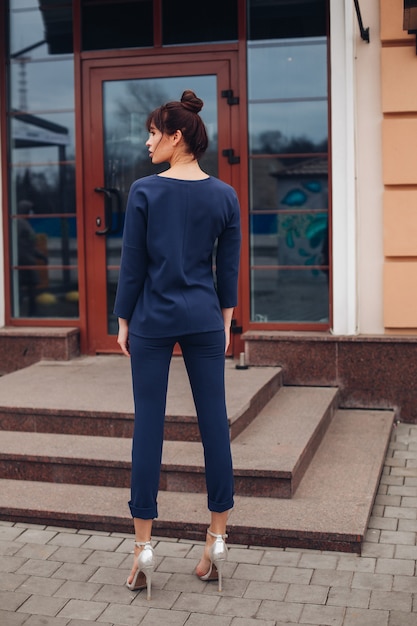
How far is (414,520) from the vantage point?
4816 millimetres

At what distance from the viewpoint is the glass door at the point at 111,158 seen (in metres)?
7.66

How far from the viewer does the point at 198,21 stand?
7559mm

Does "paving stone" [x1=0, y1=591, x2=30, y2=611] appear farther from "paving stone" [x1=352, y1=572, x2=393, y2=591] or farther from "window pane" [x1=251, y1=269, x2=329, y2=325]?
"window pane" [x1=251, y1=269, x2=329, y2=325]

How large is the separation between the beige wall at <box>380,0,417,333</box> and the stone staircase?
0.92 metres

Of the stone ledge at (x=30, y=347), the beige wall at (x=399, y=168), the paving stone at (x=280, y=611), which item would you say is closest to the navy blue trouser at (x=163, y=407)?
the paving stone at (x=280, y=611)

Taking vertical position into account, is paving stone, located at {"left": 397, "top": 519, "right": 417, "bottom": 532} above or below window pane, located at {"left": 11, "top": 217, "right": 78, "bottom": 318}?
below

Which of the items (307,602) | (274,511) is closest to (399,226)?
(274,511)

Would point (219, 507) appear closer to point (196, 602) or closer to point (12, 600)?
point (196, 602)

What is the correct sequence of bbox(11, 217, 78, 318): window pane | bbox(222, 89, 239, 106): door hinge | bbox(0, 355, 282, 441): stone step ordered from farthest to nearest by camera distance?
bbox(11, 217, 78, 318): window pane → bbox(222, 89, 239, 106): door hinge → bbox(0, 355, 282, 441): stone step

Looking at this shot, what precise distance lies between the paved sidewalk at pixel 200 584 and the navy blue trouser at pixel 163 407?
363 millimetres

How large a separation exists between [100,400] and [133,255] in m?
2.37

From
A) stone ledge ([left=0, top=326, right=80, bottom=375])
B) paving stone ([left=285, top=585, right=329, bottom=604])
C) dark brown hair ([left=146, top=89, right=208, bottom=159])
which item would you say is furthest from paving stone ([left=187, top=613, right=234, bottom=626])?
stone ledge ([left=0, top=326, right=80, bottom=375])

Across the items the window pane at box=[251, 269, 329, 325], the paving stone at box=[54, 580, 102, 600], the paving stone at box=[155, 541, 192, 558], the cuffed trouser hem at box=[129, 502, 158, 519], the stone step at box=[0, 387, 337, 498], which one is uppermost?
the window pane at box=[251, 269, 329, 325]

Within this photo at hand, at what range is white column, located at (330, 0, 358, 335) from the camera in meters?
6.96
